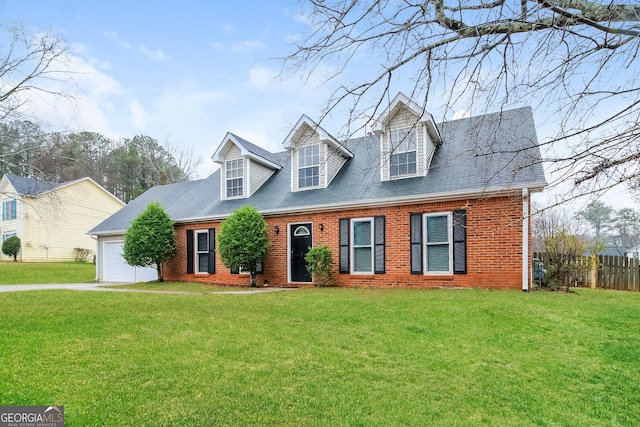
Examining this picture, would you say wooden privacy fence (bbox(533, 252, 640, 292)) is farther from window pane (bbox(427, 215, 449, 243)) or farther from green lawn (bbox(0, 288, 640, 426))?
green lawn (bbox(0, 288, 640, 426))

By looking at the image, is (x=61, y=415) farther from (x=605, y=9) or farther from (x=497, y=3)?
(x=605, y=9)

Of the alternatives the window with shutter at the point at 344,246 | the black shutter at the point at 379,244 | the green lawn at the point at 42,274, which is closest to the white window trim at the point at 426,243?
the black shutter at the point at 379,244

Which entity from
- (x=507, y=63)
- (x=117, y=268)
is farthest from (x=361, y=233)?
(x=117, y=268)

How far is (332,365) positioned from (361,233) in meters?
7.54

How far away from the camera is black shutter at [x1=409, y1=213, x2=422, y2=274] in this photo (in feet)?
33.7

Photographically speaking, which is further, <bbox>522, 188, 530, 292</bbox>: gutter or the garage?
the garage

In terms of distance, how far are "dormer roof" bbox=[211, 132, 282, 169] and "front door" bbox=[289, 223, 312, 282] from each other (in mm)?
3752

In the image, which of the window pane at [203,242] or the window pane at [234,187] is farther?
the window pane at [234,187]

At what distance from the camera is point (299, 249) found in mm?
12383

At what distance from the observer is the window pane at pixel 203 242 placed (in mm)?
14092

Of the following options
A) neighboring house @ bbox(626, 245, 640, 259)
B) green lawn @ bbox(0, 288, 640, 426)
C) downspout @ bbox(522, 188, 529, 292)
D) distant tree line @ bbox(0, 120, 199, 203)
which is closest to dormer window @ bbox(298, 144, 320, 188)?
downspout @ bbox(522, 188, 529, 292)

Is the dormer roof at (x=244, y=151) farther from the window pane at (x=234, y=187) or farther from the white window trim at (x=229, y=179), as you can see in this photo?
the window pane at (x=234, y=187)

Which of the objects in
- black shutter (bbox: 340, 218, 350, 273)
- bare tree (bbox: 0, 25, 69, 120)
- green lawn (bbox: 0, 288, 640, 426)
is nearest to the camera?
green lawn (bbox: 0, 288, 640, 426)

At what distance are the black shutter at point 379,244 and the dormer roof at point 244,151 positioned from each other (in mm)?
6007
